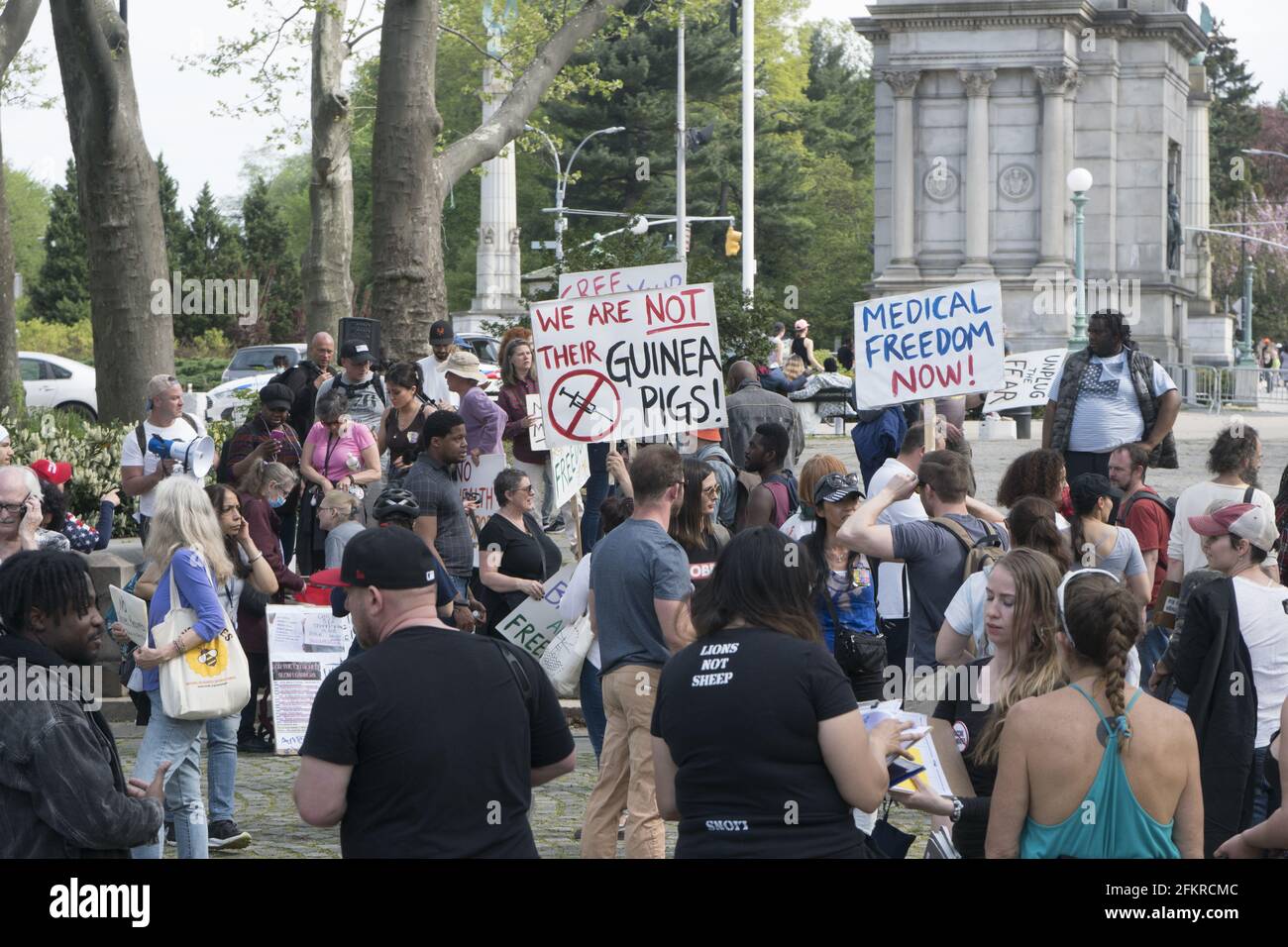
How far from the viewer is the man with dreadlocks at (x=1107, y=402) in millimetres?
12281

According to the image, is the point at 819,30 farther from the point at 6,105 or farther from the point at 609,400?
the point at 609,400

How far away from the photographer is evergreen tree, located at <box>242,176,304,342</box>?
6544 centimetres

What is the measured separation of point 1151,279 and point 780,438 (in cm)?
3074

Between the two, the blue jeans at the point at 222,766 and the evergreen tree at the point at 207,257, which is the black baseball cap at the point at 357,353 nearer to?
the blue jeans at the point at 222,766

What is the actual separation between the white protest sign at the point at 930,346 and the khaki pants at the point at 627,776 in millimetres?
3455

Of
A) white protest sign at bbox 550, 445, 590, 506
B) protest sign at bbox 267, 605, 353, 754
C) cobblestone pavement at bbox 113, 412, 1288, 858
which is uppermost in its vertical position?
white protest sign at bbox 550, 445, 590, 506

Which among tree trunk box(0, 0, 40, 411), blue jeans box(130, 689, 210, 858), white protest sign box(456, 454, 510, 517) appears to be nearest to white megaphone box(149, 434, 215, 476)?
white protest sign box(456, 454, 510, 517)

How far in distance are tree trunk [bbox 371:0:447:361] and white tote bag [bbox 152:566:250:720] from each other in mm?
11606

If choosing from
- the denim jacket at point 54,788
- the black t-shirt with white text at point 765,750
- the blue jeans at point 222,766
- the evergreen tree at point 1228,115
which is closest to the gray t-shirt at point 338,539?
the blue jeans at point 222,766

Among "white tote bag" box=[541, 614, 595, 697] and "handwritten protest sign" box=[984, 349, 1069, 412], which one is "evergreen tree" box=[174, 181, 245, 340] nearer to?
"handwritten protest sign" box=[984, 349, 1069, 412]

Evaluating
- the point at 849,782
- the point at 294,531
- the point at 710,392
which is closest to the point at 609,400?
the point at 710,392

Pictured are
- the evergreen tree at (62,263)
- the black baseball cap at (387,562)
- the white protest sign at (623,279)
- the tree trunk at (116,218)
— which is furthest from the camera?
the evergreen tree at (62,263)

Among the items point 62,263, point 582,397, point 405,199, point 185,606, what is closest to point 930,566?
point 185,606
